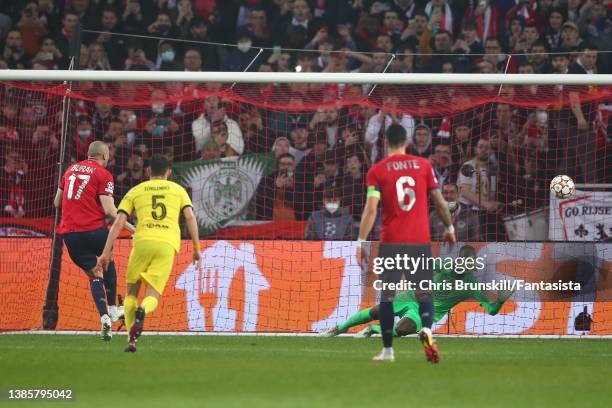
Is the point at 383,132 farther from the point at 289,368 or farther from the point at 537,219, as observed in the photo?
the point at 289,368

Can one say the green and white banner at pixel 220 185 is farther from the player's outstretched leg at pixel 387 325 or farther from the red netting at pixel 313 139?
the player's outstretched leg at pixel 387 325

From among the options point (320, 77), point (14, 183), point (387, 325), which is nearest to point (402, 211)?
point (387, 325)

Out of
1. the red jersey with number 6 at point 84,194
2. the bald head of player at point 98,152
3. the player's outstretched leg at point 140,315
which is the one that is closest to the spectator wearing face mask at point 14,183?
the red jersey with number 6 at point 84,194

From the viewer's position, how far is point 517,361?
10.4 meters

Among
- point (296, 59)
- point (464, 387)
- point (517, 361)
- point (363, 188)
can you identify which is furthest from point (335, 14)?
point (464, 387)

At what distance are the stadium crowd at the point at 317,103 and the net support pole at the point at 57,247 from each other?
0.26 meters

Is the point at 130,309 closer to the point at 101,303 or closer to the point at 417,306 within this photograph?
the point at 101,303

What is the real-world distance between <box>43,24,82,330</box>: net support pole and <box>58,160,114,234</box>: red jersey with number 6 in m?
1.65

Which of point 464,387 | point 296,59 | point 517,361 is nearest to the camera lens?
point 464,387

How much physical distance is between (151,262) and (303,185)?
5062mm

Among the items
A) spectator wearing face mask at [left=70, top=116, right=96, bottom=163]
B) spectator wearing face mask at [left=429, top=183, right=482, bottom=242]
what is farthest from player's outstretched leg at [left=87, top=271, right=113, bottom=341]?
spectator wearing face mask at [left=429, top=183, right=482, bottom=242]

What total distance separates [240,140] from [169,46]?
2.75 m

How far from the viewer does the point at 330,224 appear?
15.1 meters

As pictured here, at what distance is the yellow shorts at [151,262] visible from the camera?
10.7m
